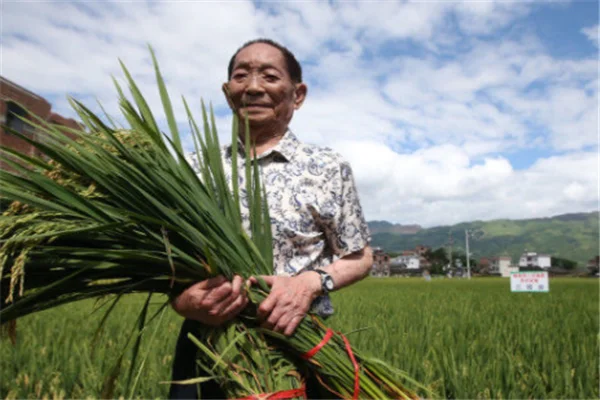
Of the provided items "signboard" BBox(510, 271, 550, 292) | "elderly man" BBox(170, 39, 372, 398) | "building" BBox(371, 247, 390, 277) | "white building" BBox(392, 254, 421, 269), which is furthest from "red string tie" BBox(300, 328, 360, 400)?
"white building" BBox(392, 254, 421, 269)

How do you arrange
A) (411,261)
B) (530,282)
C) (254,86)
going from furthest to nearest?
(411,261) < (530,282) < (254,86)

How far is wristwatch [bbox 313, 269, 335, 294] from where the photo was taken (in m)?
1.22

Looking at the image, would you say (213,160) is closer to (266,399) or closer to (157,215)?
(157,215)

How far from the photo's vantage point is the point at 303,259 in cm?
130

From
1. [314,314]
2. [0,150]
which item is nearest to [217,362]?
[314,314]

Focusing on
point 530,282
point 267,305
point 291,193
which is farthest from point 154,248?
point 530,282

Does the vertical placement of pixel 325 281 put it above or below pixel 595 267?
above

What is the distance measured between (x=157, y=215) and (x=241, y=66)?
0.52m

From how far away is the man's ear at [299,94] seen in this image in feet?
4.91

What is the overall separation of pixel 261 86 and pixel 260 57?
0.09 metres

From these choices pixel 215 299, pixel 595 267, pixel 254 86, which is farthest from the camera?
pixel 595 267

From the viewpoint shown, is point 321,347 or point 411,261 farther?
point 411,261

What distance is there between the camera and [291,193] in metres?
1.32

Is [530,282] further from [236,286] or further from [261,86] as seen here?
[236,286]
